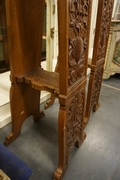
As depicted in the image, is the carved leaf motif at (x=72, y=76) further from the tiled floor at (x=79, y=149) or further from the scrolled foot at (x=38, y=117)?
the scrolled foot at (x=38, y=117)

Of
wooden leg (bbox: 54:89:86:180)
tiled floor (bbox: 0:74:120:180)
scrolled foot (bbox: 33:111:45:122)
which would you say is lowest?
tiled floor (bbox: 0:74:120:180)

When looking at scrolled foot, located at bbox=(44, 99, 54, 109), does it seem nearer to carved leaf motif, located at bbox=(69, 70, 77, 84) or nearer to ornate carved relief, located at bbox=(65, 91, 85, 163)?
ornate carved relief, located at bbox=(65, 91, 85, 163)

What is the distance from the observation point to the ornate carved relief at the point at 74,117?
82 centimetres

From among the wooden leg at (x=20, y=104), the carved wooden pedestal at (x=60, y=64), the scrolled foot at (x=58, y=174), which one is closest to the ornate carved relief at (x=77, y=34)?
the carved wooden pedestal at (x=60, y=64)

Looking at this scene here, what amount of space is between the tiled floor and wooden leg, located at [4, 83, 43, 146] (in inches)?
3.8

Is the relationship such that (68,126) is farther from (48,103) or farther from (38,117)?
(48,103)

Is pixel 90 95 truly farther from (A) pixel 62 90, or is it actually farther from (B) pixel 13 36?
(B) pixel 13 36

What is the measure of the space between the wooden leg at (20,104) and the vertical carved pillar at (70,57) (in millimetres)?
439

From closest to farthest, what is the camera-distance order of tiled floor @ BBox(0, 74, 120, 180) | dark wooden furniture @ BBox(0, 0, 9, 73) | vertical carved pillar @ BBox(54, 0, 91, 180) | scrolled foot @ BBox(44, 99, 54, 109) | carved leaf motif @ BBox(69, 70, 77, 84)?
vertical carved pillar @ BBox(54, 0, 91, 180) < carved leaf motif @ BBox(69, 70, 77, 84) < tiled floor @ BBox(0, 74, 120, 180) < scrolled foot @ BBox(44, 99, 54, 109) < dark wooden furniture @ BBox(0, 0, 9, 73)

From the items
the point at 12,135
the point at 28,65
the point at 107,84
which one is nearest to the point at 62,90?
the point at 28,65

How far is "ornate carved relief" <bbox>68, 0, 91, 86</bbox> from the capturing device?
600 mm

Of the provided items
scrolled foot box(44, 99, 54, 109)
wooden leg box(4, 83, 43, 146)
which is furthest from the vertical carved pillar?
A: scrolled foot box(44, 99, 54, 109)

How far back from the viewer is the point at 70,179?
3.02 feet

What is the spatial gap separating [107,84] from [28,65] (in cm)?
173
